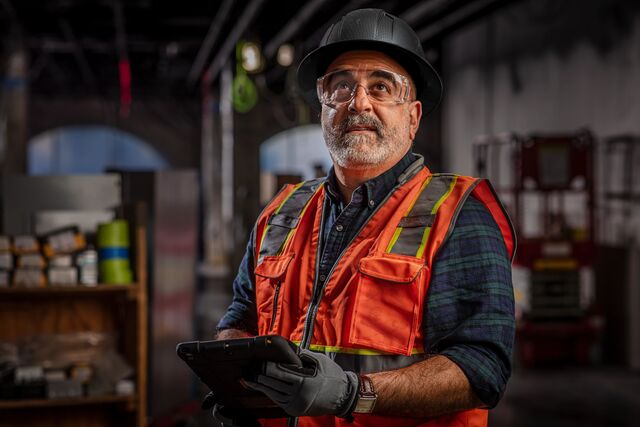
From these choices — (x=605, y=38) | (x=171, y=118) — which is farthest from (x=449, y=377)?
(x=171, y=118)

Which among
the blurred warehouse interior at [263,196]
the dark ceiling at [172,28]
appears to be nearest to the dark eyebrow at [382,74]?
the blurred warehouse interior at [263,196]

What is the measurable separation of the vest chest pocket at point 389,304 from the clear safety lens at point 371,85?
398 mm

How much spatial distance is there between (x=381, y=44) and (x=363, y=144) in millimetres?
229

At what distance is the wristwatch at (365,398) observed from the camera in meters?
1.58

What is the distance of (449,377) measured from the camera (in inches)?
63.9

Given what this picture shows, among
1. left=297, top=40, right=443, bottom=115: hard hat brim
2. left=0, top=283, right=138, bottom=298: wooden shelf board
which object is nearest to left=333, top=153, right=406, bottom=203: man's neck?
left=297, top=40, right=443, bottom=115: hard hat brim

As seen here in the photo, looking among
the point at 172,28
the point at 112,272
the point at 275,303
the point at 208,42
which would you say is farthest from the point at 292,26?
the point at 275,303

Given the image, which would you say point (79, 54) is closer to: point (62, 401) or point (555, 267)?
point (555, 267)

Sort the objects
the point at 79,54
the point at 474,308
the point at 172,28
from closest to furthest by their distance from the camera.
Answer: the point at 474,308, the point at 172,28, the point at 79,54

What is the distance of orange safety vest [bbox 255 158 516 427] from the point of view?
1686mm

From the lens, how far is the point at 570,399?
21.1ft

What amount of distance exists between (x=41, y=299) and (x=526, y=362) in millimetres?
4951

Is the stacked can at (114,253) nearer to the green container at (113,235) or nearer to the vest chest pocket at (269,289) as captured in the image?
the green container at (113,235)

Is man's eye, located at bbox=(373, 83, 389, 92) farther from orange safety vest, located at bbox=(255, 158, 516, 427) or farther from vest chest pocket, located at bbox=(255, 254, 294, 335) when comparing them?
vest chest pocket, located at bbox=(255, 254, 294, 335)
